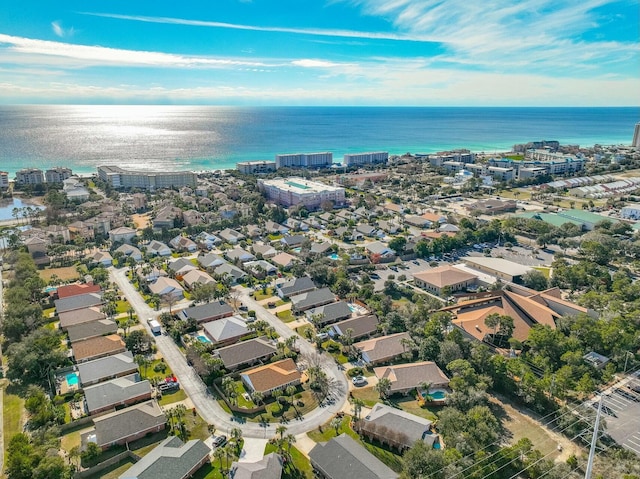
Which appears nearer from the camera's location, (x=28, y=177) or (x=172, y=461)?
(x=172, y=461)

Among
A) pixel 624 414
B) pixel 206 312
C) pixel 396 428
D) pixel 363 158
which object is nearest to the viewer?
pixel 396 428

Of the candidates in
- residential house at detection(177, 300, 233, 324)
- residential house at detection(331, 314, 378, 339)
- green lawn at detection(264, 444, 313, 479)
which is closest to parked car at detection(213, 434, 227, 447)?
green lawn at detection(264, 444, 313, 479)

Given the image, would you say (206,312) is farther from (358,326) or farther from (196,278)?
(358,326)

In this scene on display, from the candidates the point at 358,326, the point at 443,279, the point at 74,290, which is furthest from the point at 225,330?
the point at 443,279

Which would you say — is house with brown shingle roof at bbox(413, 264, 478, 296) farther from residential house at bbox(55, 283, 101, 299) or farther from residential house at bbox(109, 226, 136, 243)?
residential house at bbox(109, 226, 136, 243)

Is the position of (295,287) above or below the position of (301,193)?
below
